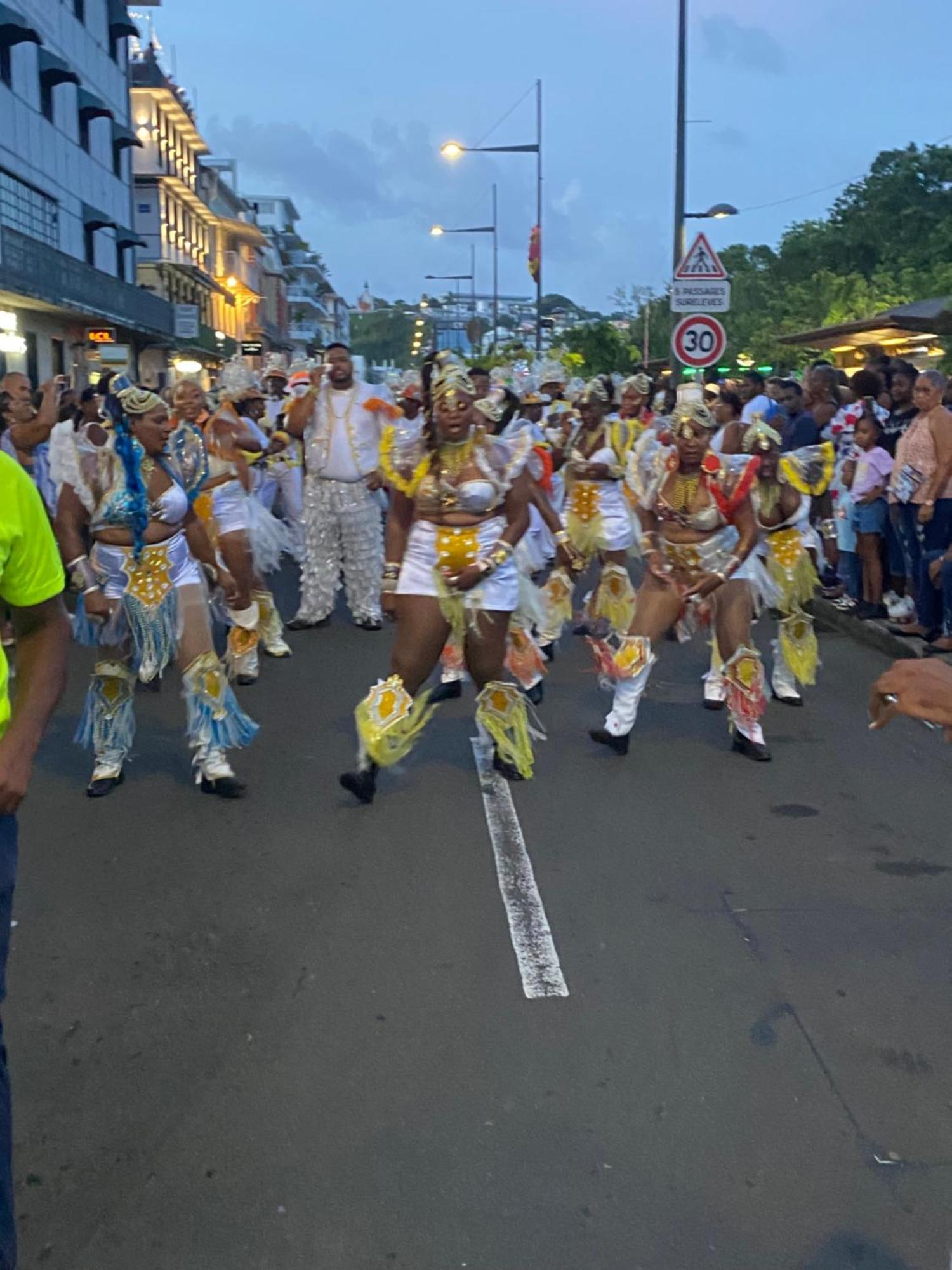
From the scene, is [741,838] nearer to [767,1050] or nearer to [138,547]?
[767,1050]

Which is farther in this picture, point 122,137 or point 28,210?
point 122,137

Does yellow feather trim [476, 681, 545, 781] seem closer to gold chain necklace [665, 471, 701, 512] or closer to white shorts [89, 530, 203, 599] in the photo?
gold chain necklace [665, 471, 701, 512]

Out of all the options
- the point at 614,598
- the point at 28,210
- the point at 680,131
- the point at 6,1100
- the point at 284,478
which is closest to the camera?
the point at 6,1100

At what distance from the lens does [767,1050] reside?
395cm

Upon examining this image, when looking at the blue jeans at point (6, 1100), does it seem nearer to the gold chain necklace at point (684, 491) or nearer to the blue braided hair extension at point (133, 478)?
the blue braided hair extension at point (133, 478)

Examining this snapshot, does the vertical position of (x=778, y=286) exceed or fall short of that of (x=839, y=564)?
it exceeds it

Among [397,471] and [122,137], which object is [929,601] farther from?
[122,137]

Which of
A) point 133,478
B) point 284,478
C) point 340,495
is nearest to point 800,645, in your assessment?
point 133,478

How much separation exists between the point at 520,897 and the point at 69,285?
28658 mm

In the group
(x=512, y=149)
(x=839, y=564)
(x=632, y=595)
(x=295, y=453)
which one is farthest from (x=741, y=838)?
(x=512, y=149)

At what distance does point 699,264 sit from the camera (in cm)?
1602

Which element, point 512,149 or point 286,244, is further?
point 286,244

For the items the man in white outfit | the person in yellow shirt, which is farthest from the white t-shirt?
the person in yellow shirt

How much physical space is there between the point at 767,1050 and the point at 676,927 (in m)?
0.94
